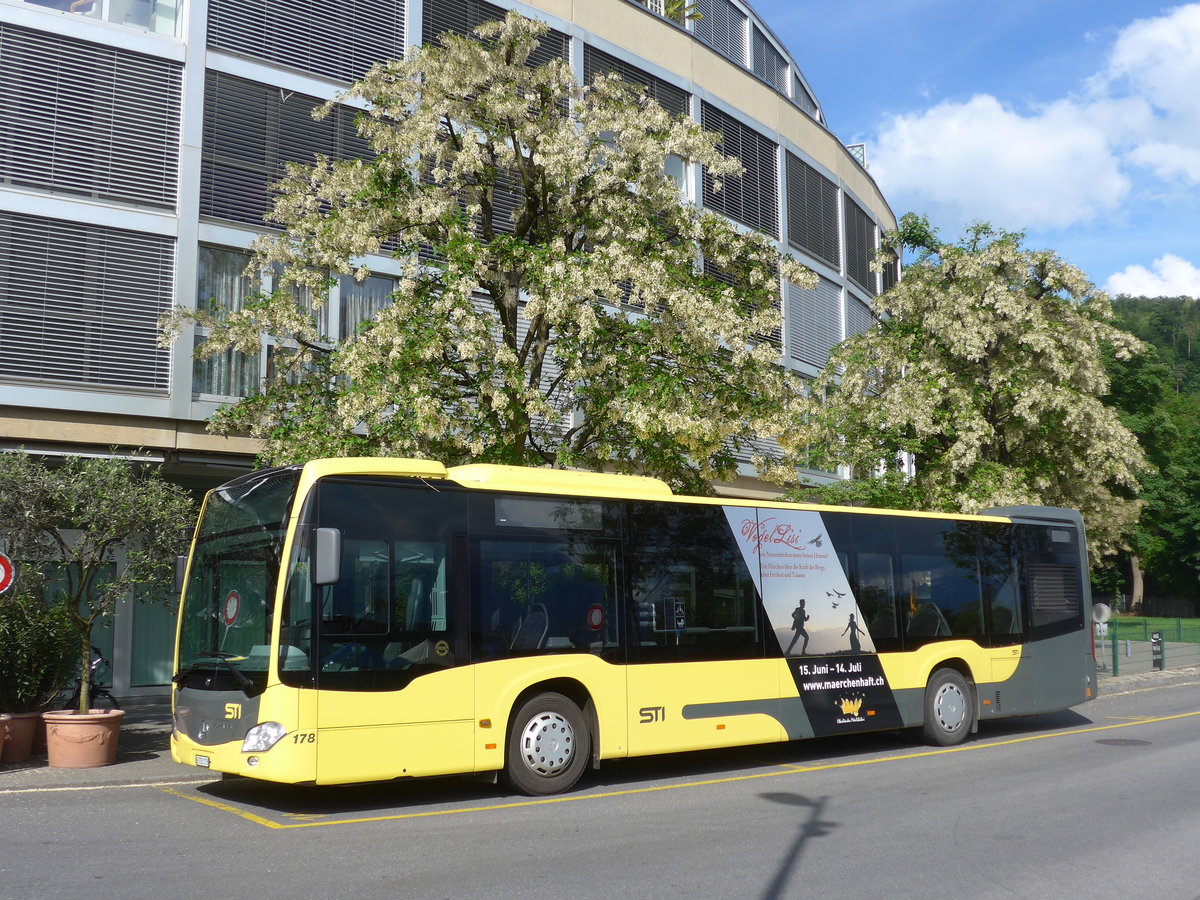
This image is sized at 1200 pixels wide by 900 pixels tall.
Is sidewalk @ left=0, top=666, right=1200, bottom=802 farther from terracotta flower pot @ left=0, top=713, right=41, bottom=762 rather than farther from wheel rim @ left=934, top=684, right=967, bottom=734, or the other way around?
wheel rim @ left=934, top=684, right=967, bottom=734

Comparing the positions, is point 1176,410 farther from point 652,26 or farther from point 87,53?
point 87,53

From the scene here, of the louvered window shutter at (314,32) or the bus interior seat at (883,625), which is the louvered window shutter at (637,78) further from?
the bus interior seat at (883,625)

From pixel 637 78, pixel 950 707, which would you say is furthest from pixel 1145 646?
pixel 637 78

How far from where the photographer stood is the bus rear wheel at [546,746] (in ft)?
34.9

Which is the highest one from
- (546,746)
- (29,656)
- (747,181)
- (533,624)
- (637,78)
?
(637,78)

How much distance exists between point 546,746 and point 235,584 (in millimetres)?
3240

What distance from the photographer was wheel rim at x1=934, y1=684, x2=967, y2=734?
Answer: 1460 centimetres

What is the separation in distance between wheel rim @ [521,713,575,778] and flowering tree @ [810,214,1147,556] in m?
12.3

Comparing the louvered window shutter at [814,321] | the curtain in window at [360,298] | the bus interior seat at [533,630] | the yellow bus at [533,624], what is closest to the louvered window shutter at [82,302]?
the curtain in window at [360,298]

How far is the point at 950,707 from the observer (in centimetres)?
1473

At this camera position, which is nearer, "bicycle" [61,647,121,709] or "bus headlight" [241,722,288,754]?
"bus headlight" [241,722,288,754]

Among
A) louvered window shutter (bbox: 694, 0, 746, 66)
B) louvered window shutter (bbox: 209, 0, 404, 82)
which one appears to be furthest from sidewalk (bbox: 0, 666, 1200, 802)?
louvered window shutter (bbox: 694, 0, 746, 66)

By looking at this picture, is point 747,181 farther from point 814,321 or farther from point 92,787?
point 92,787

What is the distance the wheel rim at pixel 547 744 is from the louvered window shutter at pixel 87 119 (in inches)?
495
